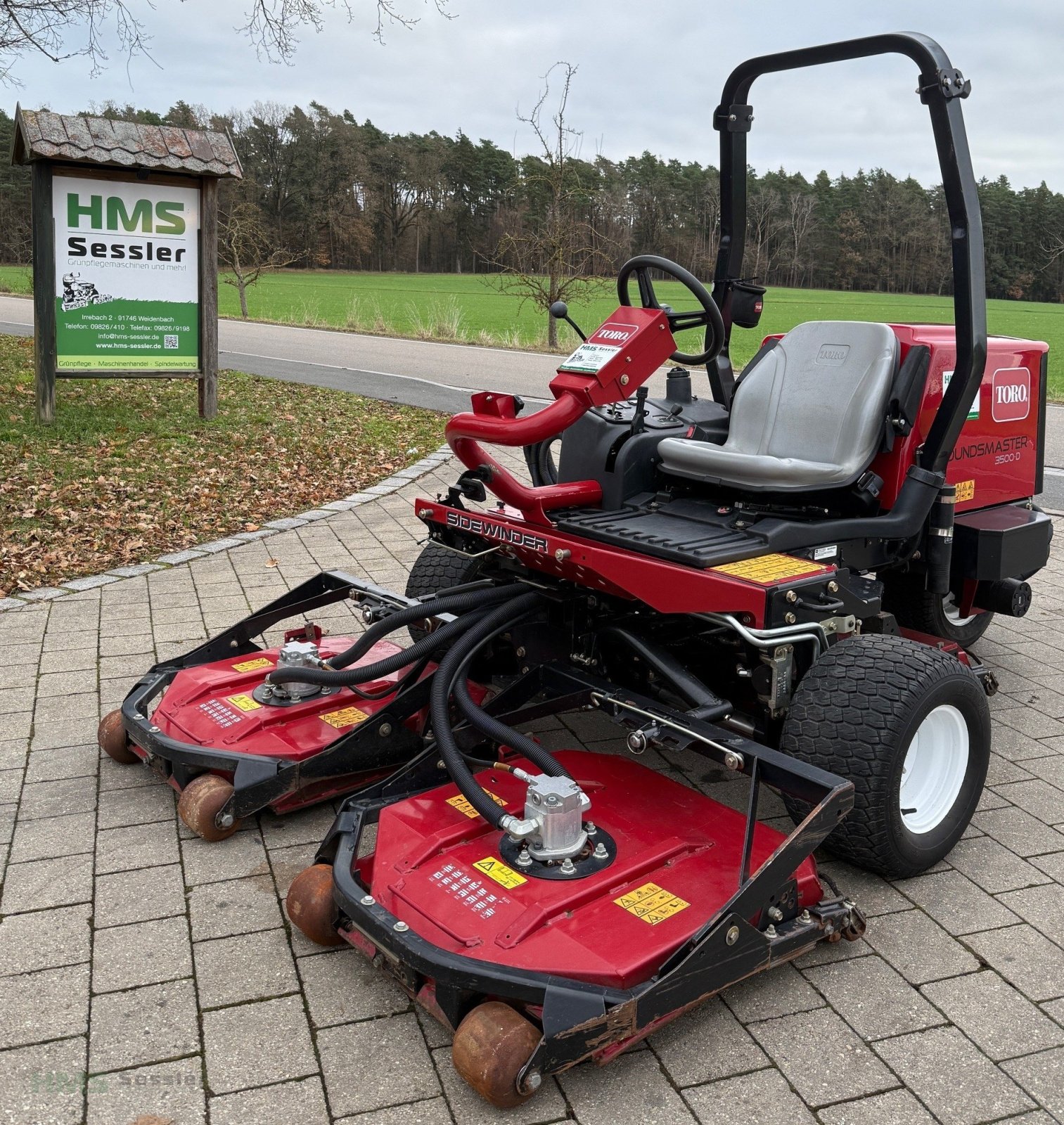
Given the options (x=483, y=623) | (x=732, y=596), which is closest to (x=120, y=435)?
(x=483, y=623)

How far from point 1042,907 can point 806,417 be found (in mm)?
1652

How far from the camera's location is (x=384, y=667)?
309cm

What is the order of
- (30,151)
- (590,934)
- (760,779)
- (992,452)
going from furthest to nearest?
(30,151), (992,452), (760,779), (590,934)

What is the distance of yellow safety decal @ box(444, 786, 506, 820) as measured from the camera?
2.81 m

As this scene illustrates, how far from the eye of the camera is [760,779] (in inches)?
103

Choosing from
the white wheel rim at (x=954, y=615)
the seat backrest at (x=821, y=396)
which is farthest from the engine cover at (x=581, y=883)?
the white wheel rim at (x=954, y=615)

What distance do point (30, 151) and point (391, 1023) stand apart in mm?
7657

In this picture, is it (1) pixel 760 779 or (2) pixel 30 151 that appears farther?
(2) pixel 30 151

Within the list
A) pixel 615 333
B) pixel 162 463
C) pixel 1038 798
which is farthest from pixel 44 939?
pixel 162 463

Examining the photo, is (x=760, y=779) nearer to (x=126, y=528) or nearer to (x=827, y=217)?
(x=126, y=528)

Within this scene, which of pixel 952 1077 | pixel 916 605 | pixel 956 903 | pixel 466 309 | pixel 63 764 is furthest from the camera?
pixel 466 309

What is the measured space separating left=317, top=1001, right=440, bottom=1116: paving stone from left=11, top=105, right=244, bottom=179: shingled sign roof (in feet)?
24.7

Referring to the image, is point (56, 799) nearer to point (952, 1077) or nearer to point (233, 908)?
point (233, 908)

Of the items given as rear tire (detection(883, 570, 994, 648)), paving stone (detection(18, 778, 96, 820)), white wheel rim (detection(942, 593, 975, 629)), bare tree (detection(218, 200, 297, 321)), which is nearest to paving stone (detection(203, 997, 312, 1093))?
paving stone (detection(18, 778, 96, 820))
